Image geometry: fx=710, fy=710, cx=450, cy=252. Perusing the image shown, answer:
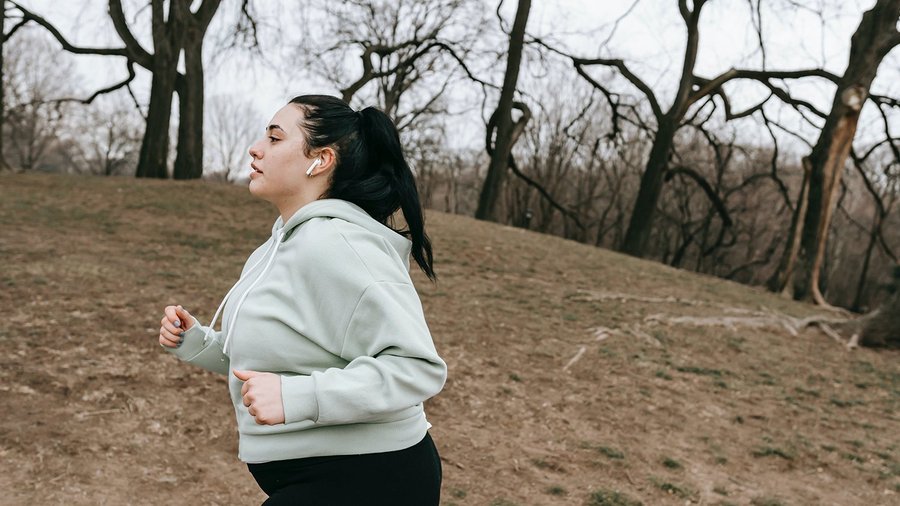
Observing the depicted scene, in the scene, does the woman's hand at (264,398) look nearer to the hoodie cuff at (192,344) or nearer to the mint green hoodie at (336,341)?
the mint green hoodie at (336,341)

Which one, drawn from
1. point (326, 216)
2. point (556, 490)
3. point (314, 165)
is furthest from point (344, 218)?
point (556, 490)

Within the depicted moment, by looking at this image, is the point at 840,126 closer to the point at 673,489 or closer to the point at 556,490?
the point at 673,489

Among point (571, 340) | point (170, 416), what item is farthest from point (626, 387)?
point (170, 416)

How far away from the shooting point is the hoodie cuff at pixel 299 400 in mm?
1338

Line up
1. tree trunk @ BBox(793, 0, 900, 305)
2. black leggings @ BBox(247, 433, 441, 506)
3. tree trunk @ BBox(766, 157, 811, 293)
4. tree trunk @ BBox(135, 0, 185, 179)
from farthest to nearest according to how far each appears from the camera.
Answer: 1. tree trunk @ BBox(135, 0, 185, 179)
2. tree trunk @ BBox(766, 157, 811, 293)
3. tree trunk @ BBox(793, 0, 900, 305)
4. black leggings @ BBox(247, 433, 441, 506)

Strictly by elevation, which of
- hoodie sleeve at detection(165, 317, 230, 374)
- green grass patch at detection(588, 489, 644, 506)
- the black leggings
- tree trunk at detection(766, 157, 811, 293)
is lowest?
green grass patch at detection(588, 489, 644, 506)

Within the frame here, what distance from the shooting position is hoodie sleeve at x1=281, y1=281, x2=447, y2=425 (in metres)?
1.35

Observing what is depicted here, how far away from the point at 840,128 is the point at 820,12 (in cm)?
220

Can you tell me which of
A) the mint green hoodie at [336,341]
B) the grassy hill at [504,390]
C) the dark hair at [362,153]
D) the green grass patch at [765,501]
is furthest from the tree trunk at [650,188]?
the mint green hoodie at [336,341]

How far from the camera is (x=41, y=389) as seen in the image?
4426 millimetres

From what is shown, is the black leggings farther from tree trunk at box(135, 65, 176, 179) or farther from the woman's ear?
tree trunk at box(135, 65, 176, 179)

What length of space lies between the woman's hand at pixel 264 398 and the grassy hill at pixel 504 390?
2533 mm

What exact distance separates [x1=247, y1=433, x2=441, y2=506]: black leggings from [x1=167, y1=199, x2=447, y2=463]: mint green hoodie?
3cm

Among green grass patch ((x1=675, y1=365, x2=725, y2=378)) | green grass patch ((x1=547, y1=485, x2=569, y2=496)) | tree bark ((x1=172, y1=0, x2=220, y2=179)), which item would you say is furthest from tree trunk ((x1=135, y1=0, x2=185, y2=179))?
green grass patch ((x1=547, y1=485, x2=569, y2=496))
